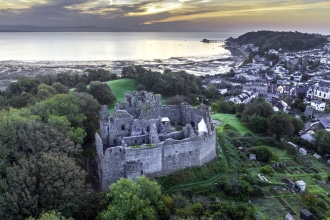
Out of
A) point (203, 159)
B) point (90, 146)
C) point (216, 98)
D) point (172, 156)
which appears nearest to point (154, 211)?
point (172, 156)

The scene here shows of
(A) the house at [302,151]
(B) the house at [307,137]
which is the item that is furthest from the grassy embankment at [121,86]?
(A) the house at [302,151]

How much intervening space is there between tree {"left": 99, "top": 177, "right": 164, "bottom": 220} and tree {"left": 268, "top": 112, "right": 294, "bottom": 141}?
2936cm

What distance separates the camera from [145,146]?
29.0 metres

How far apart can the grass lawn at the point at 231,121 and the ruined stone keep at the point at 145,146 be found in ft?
51.0

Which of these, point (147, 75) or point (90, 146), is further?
point (147, 75)

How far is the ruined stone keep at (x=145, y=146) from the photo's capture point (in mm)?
28688

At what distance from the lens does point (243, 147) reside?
1724 inches

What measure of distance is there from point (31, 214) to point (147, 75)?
5195 cm

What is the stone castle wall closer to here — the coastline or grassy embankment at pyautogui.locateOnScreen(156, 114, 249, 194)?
grassy embankment at pyautogui.locateOnScreen(156, 114, 249, 194)

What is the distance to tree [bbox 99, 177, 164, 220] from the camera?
23.1 m

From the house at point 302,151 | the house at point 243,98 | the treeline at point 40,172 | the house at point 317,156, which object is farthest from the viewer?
the house at point 243,98

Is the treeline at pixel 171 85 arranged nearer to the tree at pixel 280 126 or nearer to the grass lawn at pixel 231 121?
the grass lawn at pixel 231 121

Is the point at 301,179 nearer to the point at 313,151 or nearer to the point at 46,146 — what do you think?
the point at 313,151

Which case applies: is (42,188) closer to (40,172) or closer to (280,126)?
(40,172)
